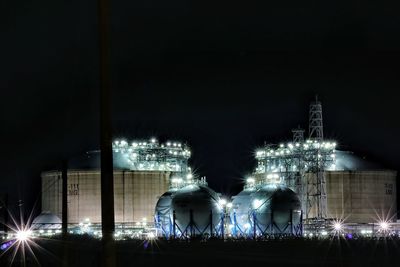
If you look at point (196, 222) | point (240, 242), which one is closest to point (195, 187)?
point (196, 222)

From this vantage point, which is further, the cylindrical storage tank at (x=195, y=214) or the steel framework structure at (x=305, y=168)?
the steel framework structure at (x=305, y=168)

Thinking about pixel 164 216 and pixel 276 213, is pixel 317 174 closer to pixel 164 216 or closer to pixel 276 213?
pixel 276 213

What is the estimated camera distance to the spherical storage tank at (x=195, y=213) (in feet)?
223

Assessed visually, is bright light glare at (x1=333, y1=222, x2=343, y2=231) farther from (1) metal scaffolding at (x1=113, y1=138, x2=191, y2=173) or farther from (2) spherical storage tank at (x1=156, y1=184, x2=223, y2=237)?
(1) metal scaffolding at (x1=113, y1=138, x2=191, y2=173)

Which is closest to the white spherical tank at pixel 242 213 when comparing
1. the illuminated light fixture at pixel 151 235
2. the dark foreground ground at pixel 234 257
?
the illuminated light fixture at pixel 151 235

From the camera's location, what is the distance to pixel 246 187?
294 feet

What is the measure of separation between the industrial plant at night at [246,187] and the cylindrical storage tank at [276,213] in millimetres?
2400

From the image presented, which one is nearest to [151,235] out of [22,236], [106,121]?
[22,236]

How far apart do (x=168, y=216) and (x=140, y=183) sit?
21.6m

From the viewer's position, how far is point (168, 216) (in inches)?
2908

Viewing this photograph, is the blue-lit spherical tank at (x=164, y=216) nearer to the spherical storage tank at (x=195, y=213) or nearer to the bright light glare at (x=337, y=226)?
the spherical storage tank at (x=195, y=213)

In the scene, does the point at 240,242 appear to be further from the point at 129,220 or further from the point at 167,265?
the point at 129,220

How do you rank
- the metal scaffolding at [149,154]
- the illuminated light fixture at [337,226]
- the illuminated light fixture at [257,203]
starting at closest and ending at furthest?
1. the illuminated light fixture at [257,203]
2. the illuminated light fixture at [337,226]
3. the metal scaffolding at [149,154]

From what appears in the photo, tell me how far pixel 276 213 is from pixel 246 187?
21.1 meters
